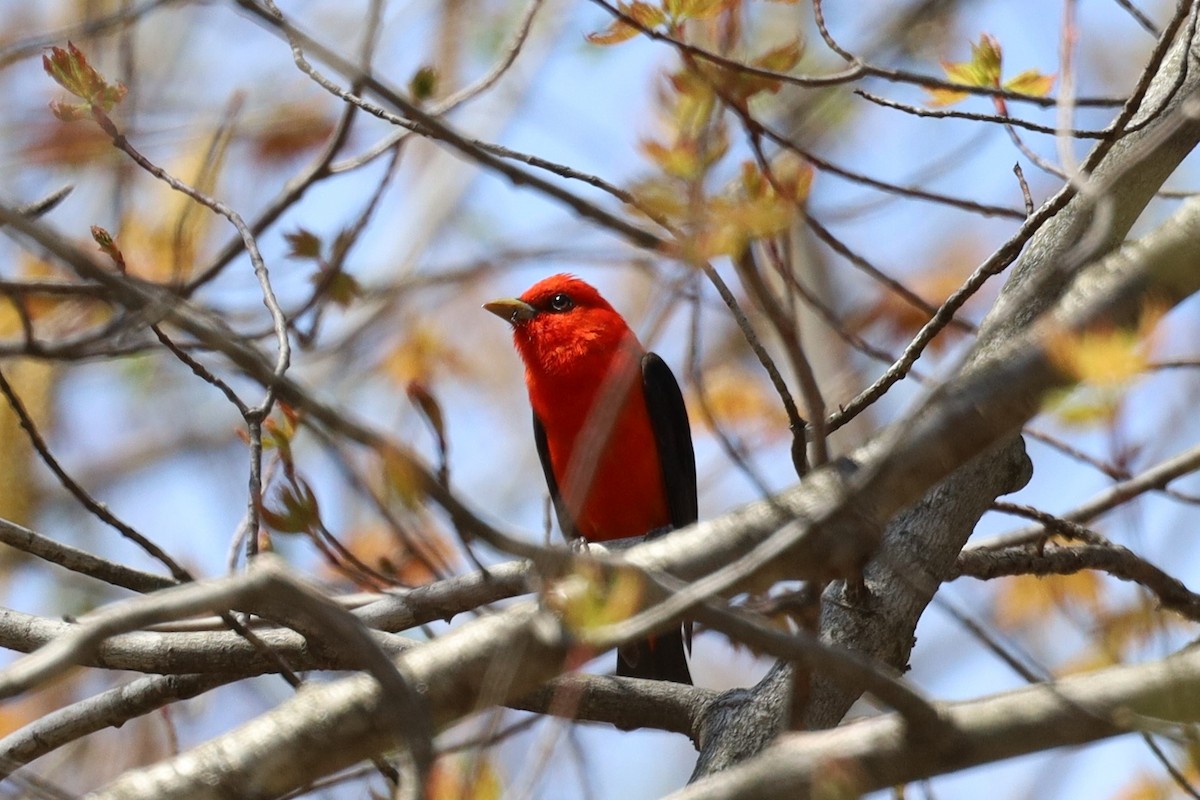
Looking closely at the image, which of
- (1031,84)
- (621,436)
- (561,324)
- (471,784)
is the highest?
(561,324)

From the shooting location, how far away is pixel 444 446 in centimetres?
213

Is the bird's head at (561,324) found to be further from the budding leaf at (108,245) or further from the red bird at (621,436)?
the budding leaf at (108,245)

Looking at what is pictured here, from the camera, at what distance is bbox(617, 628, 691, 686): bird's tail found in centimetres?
531

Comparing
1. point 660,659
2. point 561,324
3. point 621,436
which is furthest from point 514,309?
point 660,659

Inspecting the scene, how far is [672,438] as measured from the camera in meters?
5.66

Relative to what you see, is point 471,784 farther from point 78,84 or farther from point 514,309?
point 514,309

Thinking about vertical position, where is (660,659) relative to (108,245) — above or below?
below

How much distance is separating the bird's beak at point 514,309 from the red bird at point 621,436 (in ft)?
0.26

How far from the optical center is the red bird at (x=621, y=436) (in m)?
5.44

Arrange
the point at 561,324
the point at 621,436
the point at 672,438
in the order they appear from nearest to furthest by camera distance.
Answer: the point at 621,436, the point at 672,438, the point at 561,324

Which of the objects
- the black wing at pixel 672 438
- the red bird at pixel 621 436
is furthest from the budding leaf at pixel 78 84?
the black wing at pixel 672 438

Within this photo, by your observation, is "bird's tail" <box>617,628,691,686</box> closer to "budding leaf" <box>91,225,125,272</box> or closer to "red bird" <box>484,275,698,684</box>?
"red bird" <box>484,275,698,684</box>

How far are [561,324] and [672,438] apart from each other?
79 centimetres

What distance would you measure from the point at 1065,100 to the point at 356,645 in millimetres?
2019
